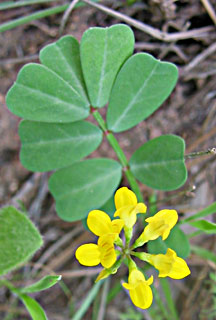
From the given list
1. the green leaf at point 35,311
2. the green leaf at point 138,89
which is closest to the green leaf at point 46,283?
the green leaf at point 35,311

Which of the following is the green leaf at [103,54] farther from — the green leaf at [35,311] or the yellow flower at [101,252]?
the green leaf at [35,311]

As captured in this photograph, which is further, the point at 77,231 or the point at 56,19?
the point at 77,231

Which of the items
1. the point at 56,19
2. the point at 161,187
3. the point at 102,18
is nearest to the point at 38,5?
the point at 56,19

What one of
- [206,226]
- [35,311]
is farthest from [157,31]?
[35,311]

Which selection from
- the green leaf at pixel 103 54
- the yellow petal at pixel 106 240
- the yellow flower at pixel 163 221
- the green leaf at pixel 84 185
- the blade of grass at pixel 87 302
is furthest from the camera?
the blade of grass at pixel 87 302

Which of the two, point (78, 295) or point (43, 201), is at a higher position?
point (43, 201)

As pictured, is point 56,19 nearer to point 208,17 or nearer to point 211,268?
point 208,17

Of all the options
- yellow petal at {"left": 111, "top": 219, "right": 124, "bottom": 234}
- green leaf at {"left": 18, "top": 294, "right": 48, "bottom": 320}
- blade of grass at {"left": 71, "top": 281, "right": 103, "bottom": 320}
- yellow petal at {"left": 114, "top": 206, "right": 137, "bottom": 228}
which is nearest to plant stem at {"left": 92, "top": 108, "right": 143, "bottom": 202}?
yellow petal at {"left": 114, "top": 206, "right": 137, "bottom": 228}
